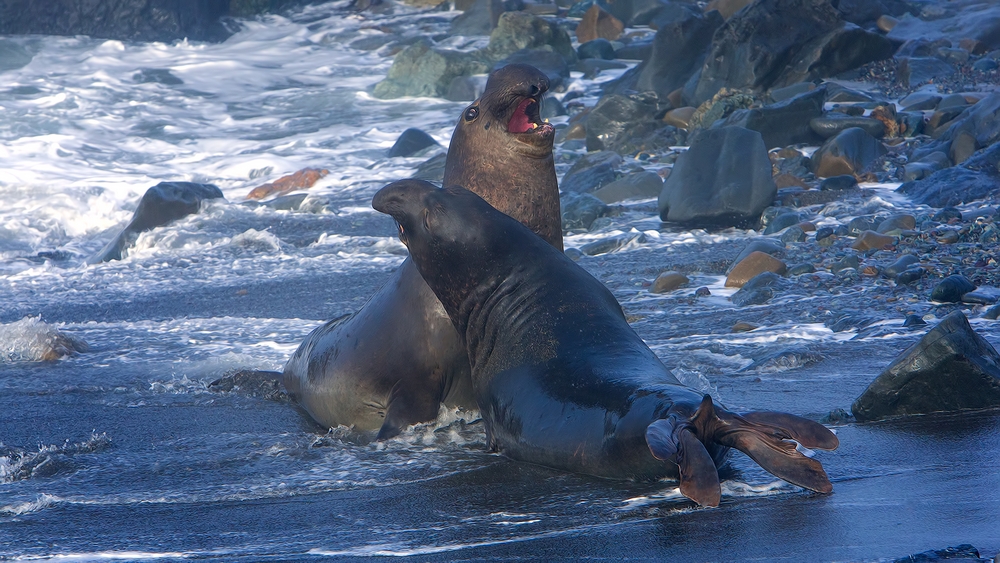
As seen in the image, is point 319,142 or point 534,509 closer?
point 534,509

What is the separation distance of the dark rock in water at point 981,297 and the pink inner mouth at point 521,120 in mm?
3229

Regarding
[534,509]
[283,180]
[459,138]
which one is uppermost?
[459,138]

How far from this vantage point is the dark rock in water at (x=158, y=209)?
11.8 meters

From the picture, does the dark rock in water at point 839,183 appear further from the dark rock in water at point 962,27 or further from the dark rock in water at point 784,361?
the dark rock in water at point 962,27

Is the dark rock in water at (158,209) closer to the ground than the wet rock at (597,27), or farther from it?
closer to the ground

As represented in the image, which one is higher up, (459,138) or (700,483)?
(459,138)

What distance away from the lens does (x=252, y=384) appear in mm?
6047

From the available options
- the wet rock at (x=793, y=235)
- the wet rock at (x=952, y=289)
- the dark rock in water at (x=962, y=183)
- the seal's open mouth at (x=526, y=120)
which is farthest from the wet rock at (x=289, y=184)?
the wet rock at (x=952, y=289)

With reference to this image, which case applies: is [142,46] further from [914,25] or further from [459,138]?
[459,138]

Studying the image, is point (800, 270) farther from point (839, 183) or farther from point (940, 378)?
point (940, 378)

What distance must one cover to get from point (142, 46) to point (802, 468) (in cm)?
2680

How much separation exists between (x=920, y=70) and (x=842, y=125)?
3699 millimetres

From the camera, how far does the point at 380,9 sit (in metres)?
30.2

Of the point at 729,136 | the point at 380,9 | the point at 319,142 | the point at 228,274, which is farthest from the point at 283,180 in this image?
the point at 380,9
